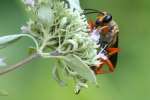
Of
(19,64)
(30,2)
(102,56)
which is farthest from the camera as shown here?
(102,56)

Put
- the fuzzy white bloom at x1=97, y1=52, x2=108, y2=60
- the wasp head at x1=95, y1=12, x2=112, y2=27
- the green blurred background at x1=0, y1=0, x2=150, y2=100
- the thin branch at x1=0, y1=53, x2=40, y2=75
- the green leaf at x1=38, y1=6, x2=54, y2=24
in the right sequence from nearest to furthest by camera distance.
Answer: the thin branch at x1=0, y1=53, x2=40, y2=75, the green leaf at x1=38, y1=6, x2=54, y2=24, the fuzzy white bloom at x1=97, y1=52, x2=108, y2=60, the wasp head at x1=95, y1=12, x2=112, y2=27, the green blurred background at x1=0, y1=0, x2=150, y2=100

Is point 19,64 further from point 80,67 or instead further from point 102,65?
point 102,65

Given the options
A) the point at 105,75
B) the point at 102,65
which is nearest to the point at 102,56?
the point at 102,65

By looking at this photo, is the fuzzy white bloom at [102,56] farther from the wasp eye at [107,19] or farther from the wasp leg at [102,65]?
the wasp eye at [107,19]

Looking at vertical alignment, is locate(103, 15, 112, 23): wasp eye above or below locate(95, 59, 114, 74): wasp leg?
above

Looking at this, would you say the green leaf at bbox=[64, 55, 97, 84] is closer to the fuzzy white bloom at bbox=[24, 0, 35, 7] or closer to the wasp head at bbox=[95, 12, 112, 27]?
the fuzzy white bloom at bbox=[24, 0, 35, 7]

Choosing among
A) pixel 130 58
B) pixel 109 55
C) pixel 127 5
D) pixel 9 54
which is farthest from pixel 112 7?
pixel 109 55

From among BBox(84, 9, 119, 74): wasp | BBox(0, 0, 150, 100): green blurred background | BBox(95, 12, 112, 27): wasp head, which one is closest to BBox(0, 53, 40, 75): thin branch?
BBox(84, 9, 119, 74): wasp
